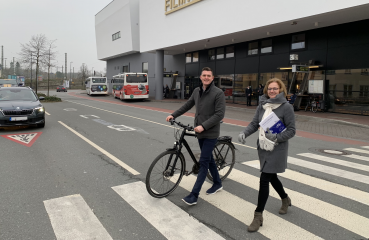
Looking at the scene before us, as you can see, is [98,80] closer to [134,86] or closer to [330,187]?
[134,86]

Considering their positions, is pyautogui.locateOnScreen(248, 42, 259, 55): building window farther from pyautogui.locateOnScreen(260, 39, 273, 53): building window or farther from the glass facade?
the glass facade

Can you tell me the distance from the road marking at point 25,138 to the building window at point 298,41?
56.7ft

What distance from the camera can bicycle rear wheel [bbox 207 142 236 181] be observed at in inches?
189

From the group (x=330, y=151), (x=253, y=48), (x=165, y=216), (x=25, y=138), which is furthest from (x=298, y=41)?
(x=165, y=216)

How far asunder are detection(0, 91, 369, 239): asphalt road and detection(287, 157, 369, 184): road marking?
0.02m

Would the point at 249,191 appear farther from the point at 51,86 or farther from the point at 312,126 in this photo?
the point at 51,86

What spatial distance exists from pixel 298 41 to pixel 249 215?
18651 millimetres

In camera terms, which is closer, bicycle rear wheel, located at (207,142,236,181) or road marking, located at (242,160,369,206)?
road marking, located at (242,160,369,206)

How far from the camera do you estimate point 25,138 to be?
8586mm

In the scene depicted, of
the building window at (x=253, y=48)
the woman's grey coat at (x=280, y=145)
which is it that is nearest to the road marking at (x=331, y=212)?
the woman's grey coat at (x=280, y=145)

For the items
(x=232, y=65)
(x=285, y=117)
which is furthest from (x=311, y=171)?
(x=232, y=65)

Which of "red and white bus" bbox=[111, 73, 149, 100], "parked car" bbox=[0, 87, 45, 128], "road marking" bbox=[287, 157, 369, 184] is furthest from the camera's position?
"red and white bus" bbox=[111, 73, 149, 100]

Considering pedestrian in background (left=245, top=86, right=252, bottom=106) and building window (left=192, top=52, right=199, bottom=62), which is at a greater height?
building window (left=192, top=52, right=199, bottom=62)

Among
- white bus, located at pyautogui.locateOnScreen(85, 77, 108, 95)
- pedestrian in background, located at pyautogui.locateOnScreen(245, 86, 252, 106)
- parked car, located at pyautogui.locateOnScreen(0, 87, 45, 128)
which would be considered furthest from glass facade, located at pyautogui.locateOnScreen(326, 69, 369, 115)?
white bus, located at pyautogui.locateOnScreen(85, 77, 108, 95)
